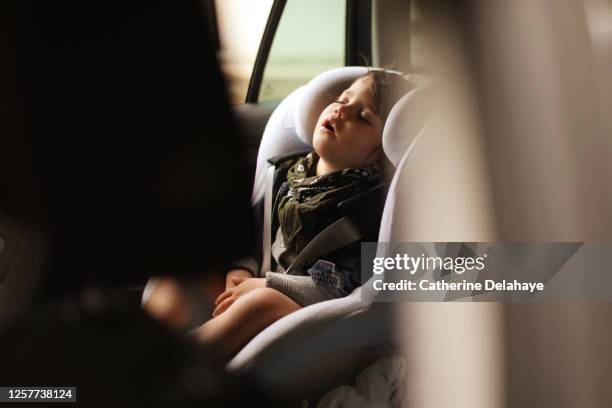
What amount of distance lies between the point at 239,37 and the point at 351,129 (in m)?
0.24

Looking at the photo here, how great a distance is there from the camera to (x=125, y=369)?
2.80 ft

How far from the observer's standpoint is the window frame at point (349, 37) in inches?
52.4

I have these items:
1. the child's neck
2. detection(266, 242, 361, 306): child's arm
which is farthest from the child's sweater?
the child's neck

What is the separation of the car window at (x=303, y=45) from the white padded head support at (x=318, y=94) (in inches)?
3.2

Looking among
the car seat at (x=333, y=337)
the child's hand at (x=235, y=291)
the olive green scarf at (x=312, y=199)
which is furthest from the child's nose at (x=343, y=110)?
the child's hand at (x=235, y=291)

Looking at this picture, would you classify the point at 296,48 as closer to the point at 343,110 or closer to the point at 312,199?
the point at 343,110

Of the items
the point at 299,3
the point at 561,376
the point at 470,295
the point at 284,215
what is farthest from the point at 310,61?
the point at 561,376

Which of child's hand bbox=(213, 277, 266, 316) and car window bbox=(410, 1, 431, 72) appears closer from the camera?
car window bbox=(410, 1, 431, 72)

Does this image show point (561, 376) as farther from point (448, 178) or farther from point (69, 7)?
point (69, 7)

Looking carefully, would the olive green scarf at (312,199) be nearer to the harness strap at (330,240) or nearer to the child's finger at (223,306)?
the harness strap at (330,240)

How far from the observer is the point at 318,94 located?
50.7 inches

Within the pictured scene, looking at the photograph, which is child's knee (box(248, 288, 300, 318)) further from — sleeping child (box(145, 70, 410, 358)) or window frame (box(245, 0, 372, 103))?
window frame (box(245, 0, 372, 103))

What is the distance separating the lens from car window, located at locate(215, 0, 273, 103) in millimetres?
979

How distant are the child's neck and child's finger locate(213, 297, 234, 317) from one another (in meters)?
0.31
